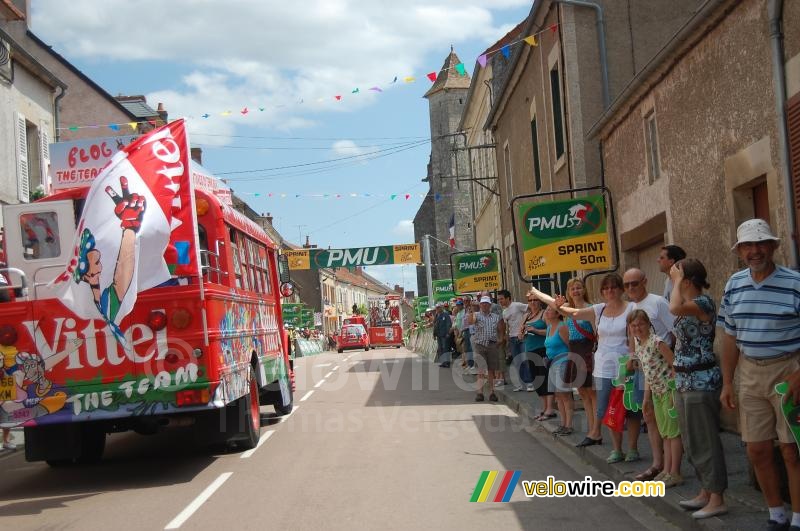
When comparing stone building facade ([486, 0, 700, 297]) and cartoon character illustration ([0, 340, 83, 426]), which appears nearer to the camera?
cartoon character illustration ([0, 340, 83, 426])

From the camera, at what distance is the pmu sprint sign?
455 inches

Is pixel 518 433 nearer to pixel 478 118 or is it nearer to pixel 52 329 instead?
pixel 52 329

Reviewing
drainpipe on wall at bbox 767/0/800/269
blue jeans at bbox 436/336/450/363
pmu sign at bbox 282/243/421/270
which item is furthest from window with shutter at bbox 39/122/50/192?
pmu sign at bbox 282/243/421/270

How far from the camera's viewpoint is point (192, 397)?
864 centimetres

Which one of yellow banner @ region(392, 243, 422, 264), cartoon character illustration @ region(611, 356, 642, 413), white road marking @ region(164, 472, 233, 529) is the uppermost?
yellow banner @ region(392, 243, 422, 264)

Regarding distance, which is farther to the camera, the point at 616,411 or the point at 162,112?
the point at 162,112

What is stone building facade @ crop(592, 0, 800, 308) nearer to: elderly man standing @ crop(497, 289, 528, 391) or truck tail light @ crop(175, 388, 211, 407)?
elderly man standing @ crop(497, 289, 528, 391)

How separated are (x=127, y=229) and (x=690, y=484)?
5.29 m

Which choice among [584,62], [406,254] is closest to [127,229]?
[584,62]

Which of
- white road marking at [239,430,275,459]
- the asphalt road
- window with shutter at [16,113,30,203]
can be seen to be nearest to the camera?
the asphalt road

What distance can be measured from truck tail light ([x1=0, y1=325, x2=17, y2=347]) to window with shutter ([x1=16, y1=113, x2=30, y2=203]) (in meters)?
12.5

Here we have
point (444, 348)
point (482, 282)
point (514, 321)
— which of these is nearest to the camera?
point (514, 321)

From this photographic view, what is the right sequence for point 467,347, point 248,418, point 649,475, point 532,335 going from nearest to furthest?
point 649,475 < point 248,418 < point 532,335 < point 467,347

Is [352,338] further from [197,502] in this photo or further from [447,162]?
[197,502]
